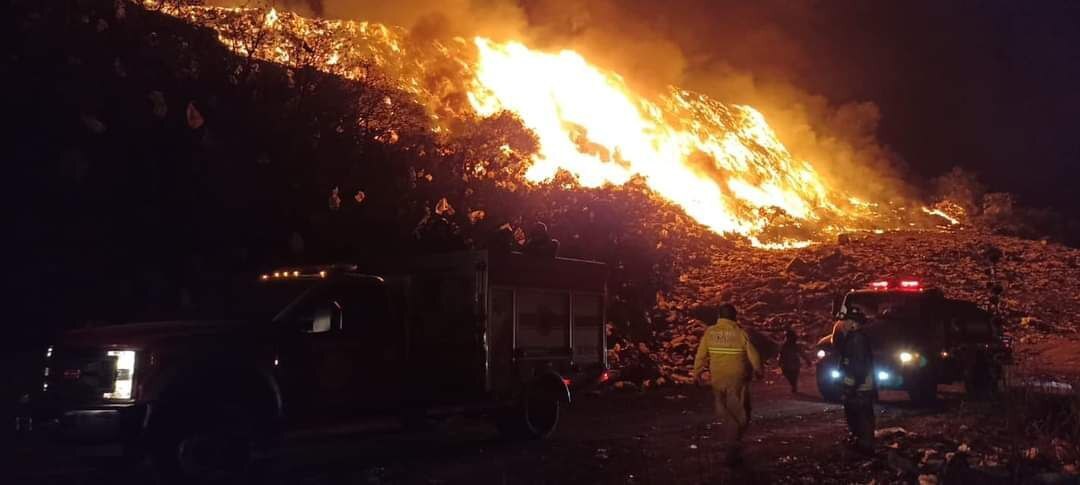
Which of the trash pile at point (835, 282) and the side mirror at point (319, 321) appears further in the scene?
the trash pile at point (835, 282)

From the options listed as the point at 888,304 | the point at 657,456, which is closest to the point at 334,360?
the point at 657,456

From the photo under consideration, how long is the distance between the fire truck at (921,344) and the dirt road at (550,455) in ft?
2.97

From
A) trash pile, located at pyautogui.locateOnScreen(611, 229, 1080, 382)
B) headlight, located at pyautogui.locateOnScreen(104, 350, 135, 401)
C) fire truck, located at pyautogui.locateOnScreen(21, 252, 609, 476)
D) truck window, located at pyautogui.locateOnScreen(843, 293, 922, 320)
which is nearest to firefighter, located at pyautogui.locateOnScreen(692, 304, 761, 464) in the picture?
fire truck, located at pyautogui.locateOnScreen(21, 252, 609, 476)

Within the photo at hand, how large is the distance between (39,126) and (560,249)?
48.7ft

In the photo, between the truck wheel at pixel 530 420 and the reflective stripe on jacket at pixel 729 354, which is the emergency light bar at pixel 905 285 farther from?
the reflective stripe on jacket at pixel 729 354

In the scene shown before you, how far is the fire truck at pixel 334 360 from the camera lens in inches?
277

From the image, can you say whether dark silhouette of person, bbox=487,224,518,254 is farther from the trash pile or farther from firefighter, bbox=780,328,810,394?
firefighter, bbox=780,328,810,394

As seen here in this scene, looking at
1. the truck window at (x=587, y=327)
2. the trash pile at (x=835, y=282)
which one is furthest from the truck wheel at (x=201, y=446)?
the trash pile at (x=835, y=282)

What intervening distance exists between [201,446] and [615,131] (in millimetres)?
35903

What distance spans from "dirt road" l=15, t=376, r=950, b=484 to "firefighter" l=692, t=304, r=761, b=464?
0.47 metres

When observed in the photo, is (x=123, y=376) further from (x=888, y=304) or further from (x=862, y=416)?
(x=888, y=304)

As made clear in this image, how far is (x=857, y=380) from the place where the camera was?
9164 mm

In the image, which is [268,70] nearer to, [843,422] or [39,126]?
[39,126]

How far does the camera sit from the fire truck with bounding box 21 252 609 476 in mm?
7039
